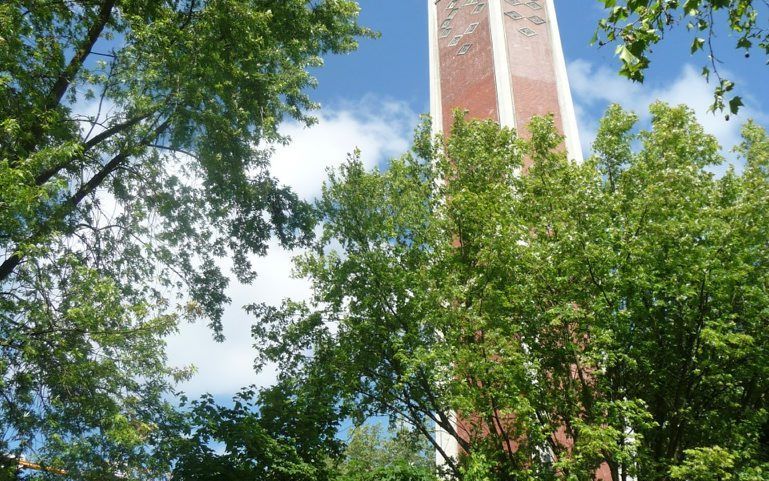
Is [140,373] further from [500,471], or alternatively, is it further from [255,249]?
[500,471]

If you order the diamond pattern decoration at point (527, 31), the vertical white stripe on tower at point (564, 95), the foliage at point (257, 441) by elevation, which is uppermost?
the diamond pattern decoration at point (527, 31)

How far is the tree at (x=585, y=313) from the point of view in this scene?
10.2 metres

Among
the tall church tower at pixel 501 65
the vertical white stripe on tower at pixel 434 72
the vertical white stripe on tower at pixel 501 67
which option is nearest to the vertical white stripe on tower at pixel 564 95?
the tall church tower at pixel 501 65

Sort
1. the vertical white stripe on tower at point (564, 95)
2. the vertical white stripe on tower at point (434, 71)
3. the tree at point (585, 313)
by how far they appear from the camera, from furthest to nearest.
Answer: the vertical white stripe on tower at point (434, 71) < the vertical white stripe on tower at point (564, 95) < the tree at point (585, 313)

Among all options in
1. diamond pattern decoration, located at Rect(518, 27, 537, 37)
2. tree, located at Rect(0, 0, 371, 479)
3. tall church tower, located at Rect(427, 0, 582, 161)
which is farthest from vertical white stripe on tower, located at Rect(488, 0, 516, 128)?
tree, located at Rect(0, 0, 371, 479)

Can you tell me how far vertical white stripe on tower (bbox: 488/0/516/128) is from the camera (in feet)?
77.7

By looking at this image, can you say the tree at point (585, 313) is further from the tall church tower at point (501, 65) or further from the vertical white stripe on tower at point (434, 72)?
the vertical white stripe on tower at point (434, 72)

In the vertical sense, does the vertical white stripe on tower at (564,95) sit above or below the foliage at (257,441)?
above

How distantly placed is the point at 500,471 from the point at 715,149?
8.18 metres

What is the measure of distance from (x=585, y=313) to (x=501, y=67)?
54.4ft

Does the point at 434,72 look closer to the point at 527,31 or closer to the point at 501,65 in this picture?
the point at 501,65

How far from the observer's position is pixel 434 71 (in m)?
27.9

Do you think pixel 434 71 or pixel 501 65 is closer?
pixel 501 65

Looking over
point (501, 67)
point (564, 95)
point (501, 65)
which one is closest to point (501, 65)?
point (501, 65)
